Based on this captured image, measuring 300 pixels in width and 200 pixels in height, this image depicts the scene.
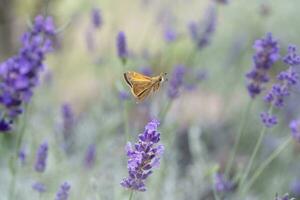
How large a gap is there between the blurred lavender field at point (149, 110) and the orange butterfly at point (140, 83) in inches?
5.9

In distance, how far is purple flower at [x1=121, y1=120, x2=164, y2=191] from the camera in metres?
1.76

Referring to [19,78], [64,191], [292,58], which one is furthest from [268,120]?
[19,78]

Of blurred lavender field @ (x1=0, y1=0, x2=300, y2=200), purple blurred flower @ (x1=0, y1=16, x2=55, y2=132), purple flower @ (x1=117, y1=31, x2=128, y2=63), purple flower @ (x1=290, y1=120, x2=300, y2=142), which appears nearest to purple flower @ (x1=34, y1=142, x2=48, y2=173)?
blurred lavender field @ (x1=0, y1=0, x2=300, y2=200)

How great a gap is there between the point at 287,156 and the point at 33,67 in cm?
265

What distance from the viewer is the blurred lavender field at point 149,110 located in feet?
7.82

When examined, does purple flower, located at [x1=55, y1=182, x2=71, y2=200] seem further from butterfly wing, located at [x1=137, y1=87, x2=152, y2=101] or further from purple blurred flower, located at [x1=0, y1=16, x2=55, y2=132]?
butterfly wing, located at [x1=137, y1=87, x2=152, y2=101]

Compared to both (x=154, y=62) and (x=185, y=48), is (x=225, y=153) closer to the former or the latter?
(x=154, y=62)

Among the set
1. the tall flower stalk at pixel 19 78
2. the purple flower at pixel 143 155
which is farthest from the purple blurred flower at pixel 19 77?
the purple flower at pixel 143 155

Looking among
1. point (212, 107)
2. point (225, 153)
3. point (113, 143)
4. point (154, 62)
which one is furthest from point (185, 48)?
point (113, 143)

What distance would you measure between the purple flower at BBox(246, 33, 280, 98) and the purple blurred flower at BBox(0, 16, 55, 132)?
0.78 meters

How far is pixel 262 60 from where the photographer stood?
2.46 meters

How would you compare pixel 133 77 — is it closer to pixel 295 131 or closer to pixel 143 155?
pixel 143 155

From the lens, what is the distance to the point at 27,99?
2336 mm

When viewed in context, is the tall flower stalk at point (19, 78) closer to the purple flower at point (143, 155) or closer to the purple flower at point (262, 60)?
the purple flower at point (143, 155)
